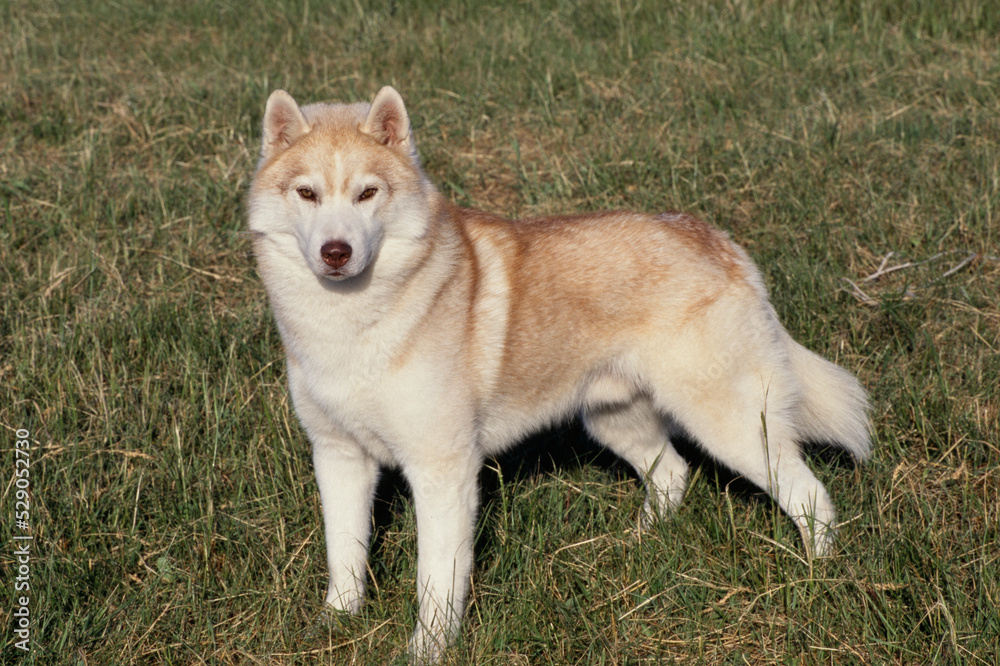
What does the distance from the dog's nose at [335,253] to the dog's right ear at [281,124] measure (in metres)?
0.53

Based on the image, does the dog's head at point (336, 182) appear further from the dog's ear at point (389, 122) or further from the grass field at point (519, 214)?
the grass field at point (519, 214)

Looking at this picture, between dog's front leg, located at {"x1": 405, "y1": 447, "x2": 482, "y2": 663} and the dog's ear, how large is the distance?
1090mm

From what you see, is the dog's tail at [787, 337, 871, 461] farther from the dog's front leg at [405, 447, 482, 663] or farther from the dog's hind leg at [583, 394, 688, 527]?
the dog's front leg at [405, 447, 482, 663]

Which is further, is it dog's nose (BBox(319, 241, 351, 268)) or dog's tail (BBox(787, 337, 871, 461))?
dog's tail (BBox(787, 337, 871, 461))

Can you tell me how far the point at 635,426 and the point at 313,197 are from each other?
1.74 metres

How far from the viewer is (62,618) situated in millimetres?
3143

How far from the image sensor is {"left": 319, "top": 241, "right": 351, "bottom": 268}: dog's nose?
9.41 feet

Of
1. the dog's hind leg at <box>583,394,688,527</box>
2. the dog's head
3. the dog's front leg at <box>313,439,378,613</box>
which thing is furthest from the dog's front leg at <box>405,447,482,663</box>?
the dog's hind leg at <box>583,394,688,527</box>

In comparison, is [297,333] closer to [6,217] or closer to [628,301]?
[628,301]

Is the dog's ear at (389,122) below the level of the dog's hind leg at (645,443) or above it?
above

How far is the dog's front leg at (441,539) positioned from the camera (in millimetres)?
3127
